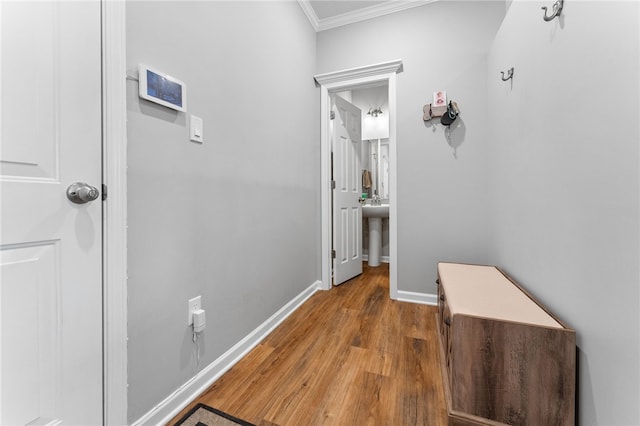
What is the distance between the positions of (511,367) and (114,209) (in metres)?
1.55

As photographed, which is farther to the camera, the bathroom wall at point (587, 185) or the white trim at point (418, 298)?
the white trim at point (418, 298)

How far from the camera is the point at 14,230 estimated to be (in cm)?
68

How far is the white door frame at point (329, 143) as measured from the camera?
7.86ft

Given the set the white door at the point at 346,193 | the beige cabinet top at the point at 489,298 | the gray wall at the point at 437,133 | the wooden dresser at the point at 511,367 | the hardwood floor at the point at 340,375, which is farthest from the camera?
the white door at the point at 346,193

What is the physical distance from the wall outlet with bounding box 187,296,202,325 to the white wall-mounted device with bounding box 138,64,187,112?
865 mm

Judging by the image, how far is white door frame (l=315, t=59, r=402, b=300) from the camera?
7.86 ft

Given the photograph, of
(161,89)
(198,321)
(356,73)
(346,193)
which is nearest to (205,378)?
(198,321)

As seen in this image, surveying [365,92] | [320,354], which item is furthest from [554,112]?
[365,92]

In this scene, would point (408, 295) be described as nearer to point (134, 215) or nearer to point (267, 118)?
point (267, 118)

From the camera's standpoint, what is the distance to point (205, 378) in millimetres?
1259

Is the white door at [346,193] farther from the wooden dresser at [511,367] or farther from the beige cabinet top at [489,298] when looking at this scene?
the wooden dresser at [511,367]

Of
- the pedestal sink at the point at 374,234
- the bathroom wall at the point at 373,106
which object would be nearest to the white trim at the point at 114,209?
the pedestal sink at the point at 374,234

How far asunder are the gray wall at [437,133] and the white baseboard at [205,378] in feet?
4.40

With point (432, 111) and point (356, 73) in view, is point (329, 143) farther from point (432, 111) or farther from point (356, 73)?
point (432, 111)
